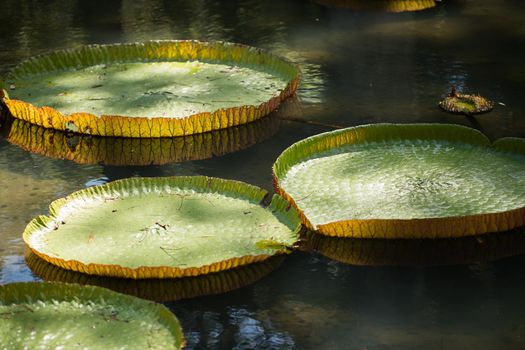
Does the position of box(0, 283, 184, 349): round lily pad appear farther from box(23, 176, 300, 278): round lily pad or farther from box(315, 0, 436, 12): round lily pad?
box(315, 0, 436, 12): round lily pad

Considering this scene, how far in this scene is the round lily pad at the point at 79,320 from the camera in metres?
2.54

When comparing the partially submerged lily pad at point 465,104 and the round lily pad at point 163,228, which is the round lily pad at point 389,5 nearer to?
the partially submerged lily pad at point 465,104

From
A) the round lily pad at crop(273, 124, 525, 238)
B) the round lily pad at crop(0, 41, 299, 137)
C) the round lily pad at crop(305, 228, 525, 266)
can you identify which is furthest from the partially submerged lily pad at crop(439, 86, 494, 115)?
the round lily pad at crop(305, 228, 525, 266)

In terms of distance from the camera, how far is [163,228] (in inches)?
124

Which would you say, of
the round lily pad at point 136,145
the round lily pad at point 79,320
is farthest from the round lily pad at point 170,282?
the round lily pad at point 136,145

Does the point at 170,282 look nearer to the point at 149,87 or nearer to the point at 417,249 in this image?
the point at 417,249

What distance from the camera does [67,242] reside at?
3094 millimetres

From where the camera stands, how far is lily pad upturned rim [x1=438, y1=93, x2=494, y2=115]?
4285 mm

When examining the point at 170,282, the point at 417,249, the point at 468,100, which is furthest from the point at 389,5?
the point at 170,282

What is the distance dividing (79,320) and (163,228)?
0.58 m

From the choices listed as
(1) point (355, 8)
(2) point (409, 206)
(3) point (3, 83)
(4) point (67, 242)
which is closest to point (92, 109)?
(3) point (3, 83)

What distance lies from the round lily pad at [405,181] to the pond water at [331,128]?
3.1 inches

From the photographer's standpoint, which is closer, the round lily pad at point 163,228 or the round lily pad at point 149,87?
the round lily pad at point 163,228

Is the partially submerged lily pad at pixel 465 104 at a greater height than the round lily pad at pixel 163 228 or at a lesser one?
greater
